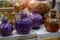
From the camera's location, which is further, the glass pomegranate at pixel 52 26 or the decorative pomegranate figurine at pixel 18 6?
the decorative pomegranate figurine at pixel 18 6

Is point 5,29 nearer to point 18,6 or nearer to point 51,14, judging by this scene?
point 18,6

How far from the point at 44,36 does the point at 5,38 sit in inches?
12.3

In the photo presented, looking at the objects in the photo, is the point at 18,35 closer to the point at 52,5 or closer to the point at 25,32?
the point at 25,32

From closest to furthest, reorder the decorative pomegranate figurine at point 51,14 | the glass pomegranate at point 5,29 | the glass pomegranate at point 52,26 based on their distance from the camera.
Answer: the glass pomegranate at point 5,29 < the glass pomegranate at point 52,26 < the decorative pomegranate figurine at point 51,14

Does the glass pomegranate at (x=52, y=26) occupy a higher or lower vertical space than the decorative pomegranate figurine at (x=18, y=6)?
lower

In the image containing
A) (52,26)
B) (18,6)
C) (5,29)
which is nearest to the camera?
(5,29)

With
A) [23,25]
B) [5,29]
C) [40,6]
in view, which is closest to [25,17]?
[23,25]

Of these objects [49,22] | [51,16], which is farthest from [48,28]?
[51,16]

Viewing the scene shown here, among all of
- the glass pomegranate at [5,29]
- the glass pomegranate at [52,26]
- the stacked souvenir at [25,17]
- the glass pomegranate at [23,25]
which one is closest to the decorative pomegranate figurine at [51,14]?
the stacked souvenir at [25,17]

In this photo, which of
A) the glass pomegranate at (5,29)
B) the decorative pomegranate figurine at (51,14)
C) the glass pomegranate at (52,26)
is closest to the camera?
the glass pomegranate at (5,29)

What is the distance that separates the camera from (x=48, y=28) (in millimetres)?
1104

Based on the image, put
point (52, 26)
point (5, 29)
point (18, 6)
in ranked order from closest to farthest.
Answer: point (5, 29), point (52, 26), point (18, 6)

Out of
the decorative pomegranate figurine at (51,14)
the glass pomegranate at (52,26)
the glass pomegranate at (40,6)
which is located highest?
the glass pomegranate at (40,6)

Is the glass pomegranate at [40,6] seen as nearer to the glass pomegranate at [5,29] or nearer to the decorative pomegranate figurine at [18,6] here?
the decorative pomegranate figurine at [18,6]
